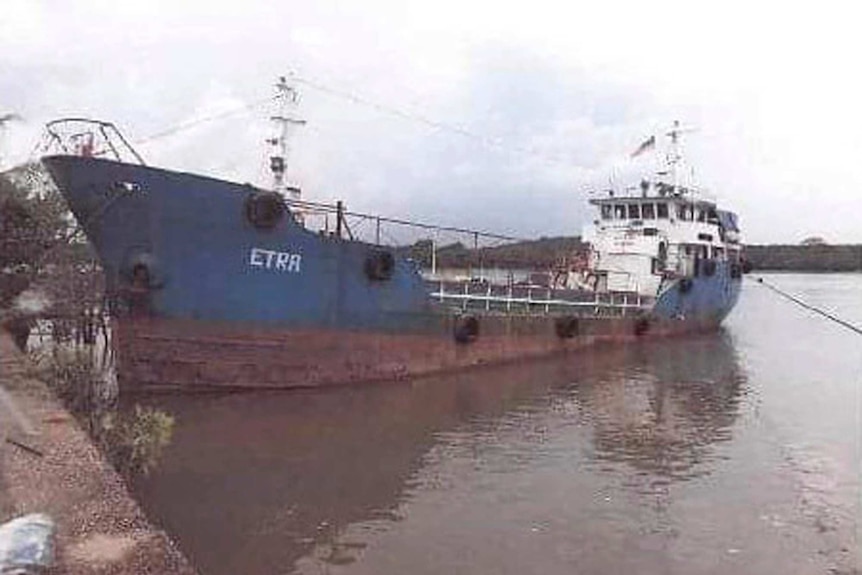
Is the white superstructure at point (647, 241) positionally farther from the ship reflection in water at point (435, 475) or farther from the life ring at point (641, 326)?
the ship reflection in water at point (435, 475)

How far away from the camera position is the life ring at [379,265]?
15883 mm

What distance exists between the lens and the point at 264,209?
14.4 m

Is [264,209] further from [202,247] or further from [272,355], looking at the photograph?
[272,355]

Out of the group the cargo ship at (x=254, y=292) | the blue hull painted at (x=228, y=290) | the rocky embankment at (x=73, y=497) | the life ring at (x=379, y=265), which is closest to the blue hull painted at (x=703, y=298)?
the cargo ship at (x=254, y=292)

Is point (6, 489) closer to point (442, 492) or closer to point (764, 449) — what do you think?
point (442, 492)

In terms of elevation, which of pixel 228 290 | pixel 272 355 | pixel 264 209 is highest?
pixel 264 209

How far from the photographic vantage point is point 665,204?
26500 millimetres

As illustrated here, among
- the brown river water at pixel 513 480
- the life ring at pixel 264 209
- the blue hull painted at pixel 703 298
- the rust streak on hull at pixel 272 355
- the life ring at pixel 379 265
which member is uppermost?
the life ring at pixel 264 209

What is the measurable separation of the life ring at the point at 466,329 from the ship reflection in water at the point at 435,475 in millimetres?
1002

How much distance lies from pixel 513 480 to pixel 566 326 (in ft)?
36.7

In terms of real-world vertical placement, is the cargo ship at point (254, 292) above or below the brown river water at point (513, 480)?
above

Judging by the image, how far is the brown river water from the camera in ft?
26.2

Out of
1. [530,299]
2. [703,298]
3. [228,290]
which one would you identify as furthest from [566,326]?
[228,290]

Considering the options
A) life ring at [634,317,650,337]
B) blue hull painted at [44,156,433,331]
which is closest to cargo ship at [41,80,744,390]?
blue hull painted at [44,156,433,331]
